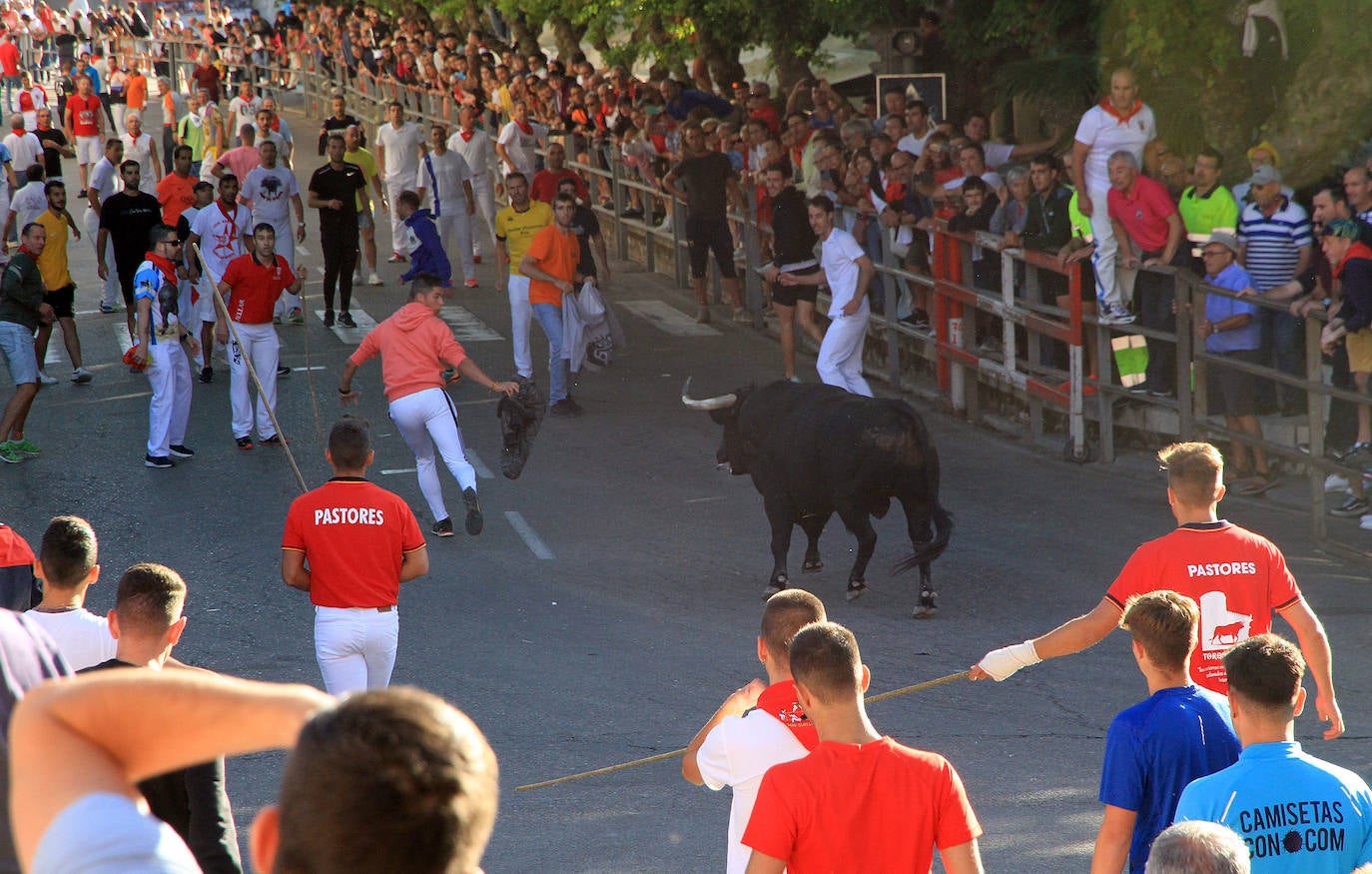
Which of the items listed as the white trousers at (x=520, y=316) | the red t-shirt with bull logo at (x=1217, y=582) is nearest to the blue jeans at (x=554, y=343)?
the white trousers at (x=520, y=316)

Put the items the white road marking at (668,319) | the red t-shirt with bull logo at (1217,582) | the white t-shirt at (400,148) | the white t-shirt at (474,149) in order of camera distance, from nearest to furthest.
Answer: the red t-shirt with bull logo at (1217,582) → the white road marking at (668,319) → the white t-shirt at (474,149) → the white t-shirt at (400,148)

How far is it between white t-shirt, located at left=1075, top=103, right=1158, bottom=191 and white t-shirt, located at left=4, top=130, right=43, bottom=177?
Answer: 1591cm

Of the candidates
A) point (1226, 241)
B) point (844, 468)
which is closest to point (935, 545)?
point (844, 468)

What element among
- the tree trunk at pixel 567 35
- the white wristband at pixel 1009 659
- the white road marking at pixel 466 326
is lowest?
the white road marking at pixel 466 326

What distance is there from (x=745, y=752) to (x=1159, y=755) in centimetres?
115

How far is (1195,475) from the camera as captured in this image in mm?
5250

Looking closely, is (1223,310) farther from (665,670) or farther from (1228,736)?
(1228,736)

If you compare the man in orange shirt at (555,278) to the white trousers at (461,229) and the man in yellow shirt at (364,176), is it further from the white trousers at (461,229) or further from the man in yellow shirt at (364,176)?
the white trousers at (461,229)

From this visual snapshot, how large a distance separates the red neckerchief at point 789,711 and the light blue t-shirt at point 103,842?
2.47 meters

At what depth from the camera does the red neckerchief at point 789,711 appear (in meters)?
4.18

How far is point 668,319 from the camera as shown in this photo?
18.5m

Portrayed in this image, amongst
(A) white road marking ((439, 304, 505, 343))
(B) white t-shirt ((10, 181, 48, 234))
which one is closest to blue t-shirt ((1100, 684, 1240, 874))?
(A) white road marking ((439, 304, 505, 343))

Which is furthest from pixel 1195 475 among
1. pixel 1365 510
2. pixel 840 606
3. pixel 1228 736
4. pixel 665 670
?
pixel 1365 510

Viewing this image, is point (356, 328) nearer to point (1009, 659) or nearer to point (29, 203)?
point (29, 203)
